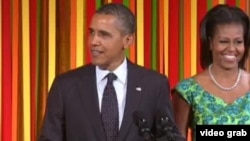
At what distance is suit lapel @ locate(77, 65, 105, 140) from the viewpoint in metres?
Answer: 1.71

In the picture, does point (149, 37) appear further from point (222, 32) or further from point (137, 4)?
point (222, 32)

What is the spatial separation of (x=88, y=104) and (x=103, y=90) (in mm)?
72

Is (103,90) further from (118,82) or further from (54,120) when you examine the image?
(54,120)

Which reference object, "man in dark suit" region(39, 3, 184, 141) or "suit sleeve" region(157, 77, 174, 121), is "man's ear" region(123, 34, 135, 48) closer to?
"man in dark suit" region(39, 3, 184, 141)

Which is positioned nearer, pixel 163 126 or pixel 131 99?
pixel 163 126

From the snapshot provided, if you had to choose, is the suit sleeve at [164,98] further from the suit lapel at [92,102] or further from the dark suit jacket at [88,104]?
the suit lapel at [92,102]

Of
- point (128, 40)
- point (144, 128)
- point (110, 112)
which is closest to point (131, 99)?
point (110, 112)

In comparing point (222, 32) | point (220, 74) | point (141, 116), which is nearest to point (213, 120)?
point (220, 74)

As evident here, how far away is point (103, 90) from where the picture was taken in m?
1.79

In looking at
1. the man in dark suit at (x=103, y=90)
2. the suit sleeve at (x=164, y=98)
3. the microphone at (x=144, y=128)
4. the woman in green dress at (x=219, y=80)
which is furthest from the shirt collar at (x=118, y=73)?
the microphone at (x=144, y=128)

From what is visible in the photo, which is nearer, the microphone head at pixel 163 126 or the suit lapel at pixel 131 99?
the microphone head at pixel 163 126

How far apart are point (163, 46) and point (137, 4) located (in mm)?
234

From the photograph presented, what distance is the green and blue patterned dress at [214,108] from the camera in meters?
1.97

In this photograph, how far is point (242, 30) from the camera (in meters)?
1.96
